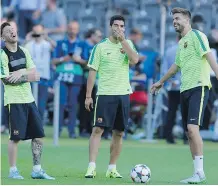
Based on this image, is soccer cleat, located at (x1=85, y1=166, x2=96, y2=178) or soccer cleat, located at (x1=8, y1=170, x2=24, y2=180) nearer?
soccer cleat, located at (x1=8, y1=170, x2=24, y2=180)

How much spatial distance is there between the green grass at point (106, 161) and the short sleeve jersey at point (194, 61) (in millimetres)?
1356

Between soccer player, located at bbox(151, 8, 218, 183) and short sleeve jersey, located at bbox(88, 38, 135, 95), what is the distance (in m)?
0.86

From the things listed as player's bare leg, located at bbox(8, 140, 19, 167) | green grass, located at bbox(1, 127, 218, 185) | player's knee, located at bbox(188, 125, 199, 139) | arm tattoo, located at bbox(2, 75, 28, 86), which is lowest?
green grass, located at bbox(1, 127, 218, 185)

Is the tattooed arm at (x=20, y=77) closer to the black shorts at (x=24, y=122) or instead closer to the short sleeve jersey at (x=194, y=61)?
the black shorts at (x=24, y=122)

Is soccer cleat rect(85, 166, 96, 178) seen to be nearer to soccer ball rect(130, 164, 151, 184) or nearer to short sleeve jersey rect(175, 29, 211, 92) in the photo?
soccer ball rect(130, 164, 151, 184)

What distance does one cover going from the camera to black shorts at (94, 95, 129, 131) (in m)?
11.5

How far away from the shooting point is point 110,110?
11562mm

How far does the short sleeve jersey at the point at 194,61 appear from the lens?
10961mm

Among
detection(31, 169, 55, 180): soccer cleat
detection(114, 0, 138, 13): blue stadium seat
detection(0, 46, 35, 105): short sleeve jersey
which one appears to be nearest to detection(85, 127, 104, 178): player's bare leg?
detection(31, 169, 55, 180): soccer cleat

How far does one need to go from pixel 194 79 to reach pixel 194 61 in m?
0.24

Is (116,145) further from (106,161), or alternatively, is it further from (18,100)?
(106,161)

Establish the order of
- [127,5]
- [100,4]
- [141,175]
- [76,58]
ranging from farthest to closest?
[100,4] → [127,5] → [76,58] → [141,175]

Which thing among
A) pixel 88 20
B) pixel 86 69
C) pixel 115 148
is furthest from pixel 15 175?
pixel 88 20

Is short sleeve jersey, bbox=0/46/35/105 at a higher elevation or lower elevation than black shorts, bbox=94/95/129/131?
higher
